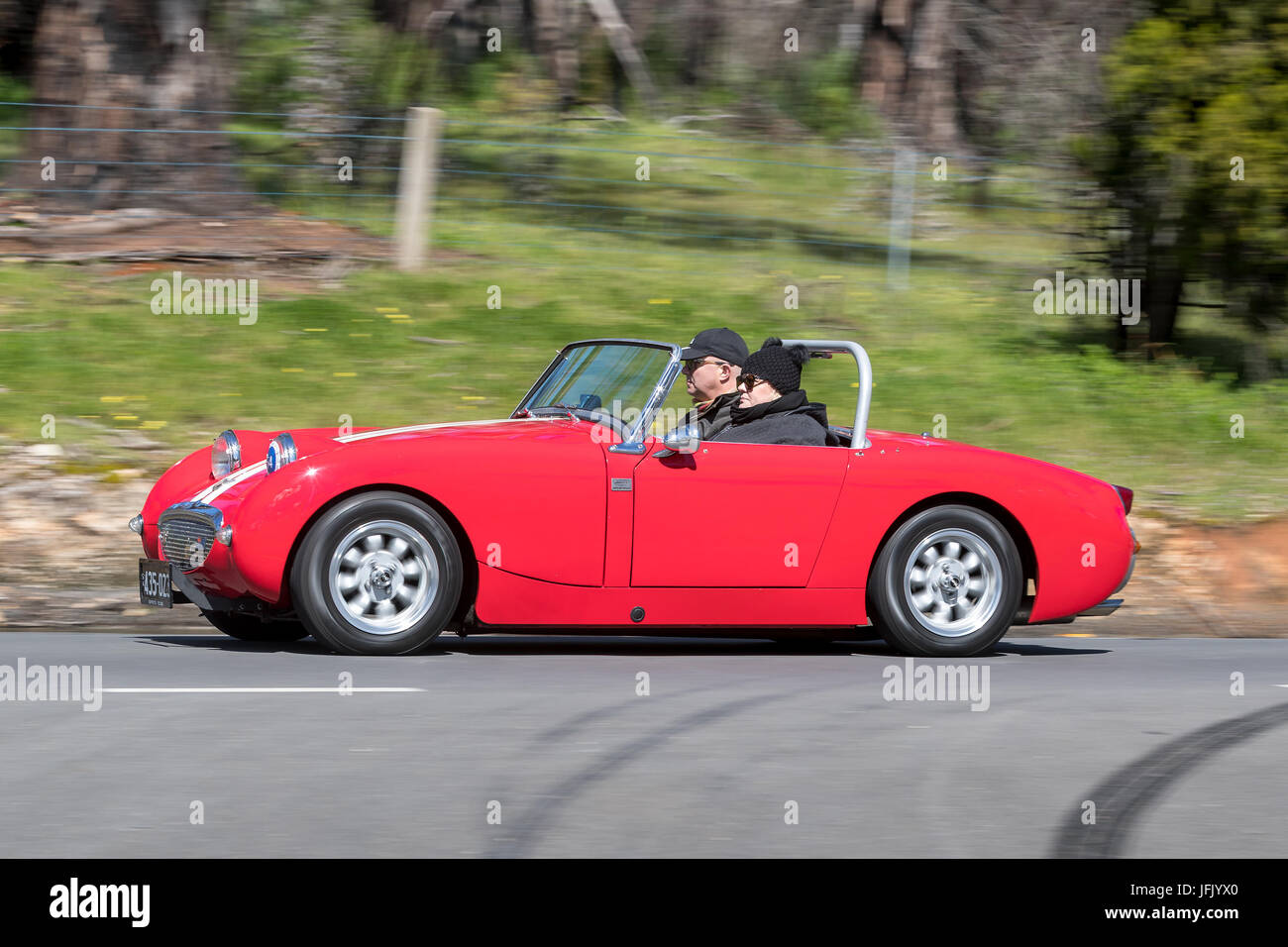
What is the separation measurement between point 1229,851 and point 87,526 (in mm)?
7825

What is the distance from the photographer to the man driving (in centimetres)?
873

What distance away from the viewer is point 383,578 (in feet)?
25.9

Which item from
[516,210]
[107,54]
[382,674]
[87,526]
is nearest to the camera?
[382,674]

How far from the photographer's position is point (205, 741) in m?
6.11

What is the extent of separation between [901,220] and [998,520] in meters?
9.20

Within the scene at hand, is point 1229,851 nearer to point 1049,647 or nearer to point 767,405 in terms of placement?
point 767,405

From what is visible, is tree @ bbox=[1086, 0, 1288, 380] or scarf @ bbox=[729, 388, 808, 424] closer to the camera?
scarf @ bbox=[729, 388, 808, 424]

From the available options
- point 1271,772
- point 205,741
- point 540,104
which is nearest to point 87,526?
point 205,741

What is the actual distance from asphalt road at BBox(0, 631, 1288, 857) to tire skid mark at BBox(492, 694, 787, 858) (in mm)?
15

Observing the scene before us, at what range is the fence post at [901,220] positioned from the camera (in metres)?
17.3
